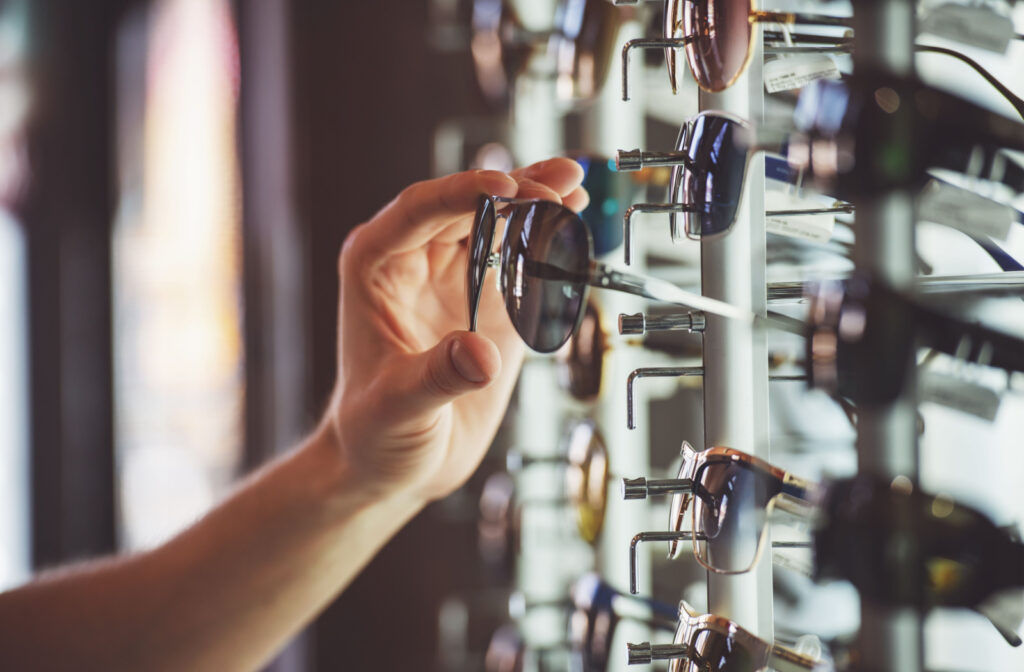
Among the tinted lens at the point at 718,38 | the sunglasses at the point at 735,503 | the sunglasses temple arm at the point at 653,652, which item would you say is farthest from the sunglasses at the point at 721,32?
the sunglasses temple arm at the point at 653,652

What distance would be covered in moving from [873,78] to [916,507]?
0.17m

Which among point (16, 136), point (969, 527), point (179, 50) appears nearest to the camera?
point (969, 527)

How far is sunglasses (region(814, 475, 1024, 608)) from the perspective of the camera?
1.31ft

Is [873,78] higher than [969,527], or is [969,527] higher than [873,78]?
[873,78]

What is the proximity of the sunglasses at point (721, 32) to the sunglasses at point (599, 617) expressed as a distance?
485 millimetres

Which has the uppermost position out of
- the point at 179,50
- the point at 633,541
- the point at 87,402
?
the point at 179,50

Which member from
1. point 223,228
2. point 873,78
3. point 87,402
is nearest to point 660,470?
point 873,78

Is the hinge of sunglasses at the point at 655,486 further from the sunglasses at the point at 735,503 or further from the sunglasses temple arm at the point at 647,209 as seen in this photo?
the sunglasses temple arm at the point at 647,209

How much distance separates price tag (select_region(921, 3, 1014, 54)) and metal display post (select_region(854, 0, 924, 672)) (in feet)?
0.30

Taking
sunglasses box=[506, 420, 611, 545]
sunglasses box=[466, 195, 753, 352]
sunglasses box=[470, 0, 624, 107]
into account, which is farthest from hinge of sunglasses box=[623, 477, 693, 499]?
sunglasses box=[470, 0, 624, 107]

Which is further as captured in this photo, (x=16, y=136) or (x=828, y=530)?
(x=16, y=136)

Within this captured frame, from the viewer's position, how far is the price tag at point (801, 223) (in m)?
0.58

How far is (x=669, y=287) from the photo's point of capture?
557mm

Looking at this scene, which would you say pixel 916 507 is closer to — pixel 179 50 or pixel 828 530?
pixel 828 530
